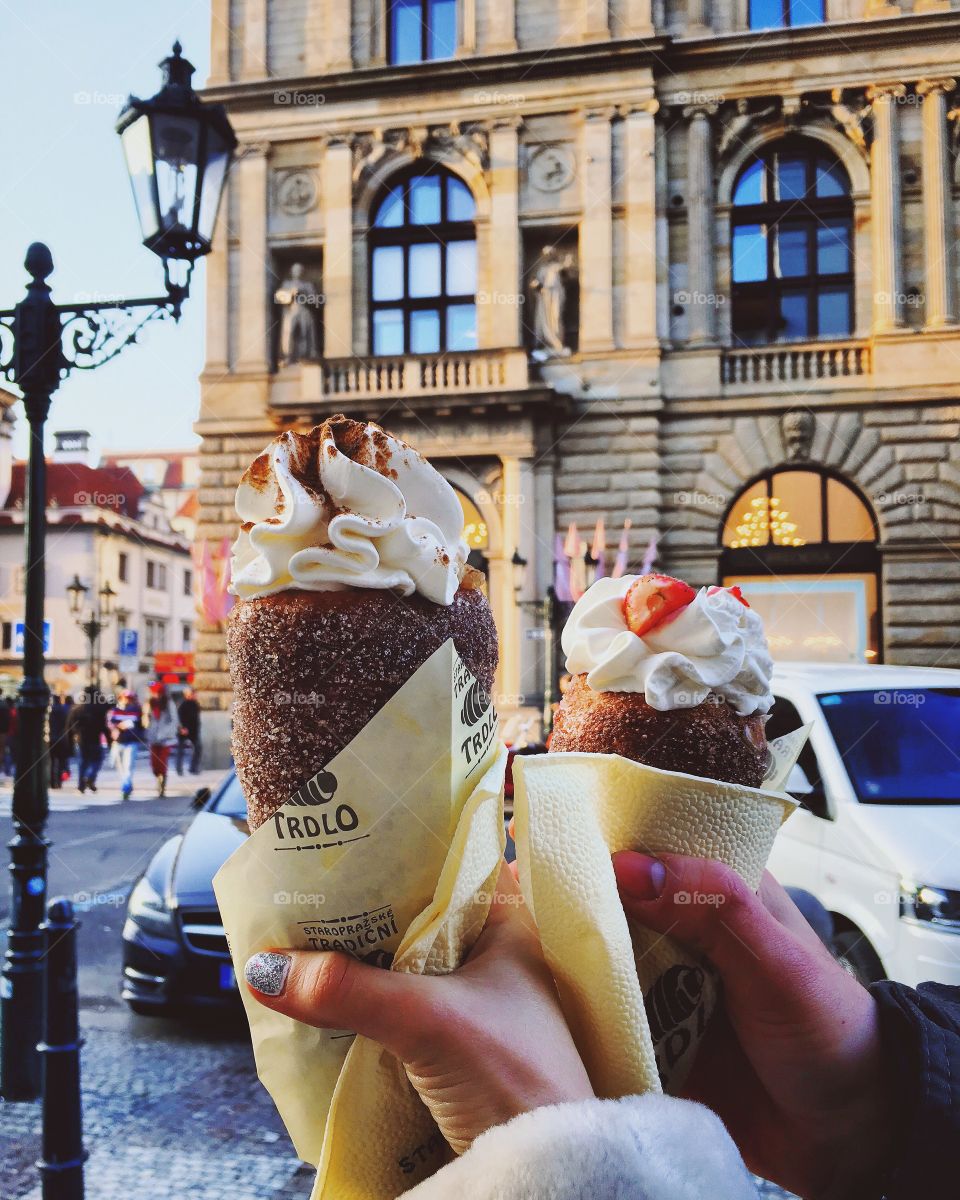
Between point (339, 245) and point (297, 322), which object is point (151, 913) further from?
point (339, 245)

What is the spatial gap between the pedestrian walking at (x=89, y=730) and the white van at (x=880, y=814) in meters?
11.8

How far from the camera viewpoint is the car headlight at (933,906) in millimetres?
3771

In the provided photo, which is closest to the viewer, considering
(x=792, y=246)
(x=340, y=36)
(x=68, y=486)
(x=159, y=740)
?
(x=792, y=246)

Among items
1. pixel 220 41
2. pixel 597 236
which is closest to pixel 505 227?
pixel 597 236

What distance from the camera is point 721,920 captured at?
1.34m

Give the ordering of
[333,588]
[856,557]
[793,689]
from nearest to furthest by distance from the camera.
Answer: [333,588] → [793,689] → [856,557]

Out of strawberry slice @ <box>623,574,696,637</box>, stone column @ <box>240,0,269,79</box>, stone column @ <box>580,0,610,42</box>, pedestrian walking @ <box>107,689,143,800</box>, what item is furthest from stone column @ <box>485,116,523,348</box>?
strawberry slice @ <box>623,574,696,637</box>

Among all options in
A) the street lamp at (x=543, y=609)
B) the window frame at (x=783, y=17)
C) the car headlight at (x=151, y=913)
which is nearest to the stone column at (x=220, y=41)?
the window frame at (x=783, y=17)

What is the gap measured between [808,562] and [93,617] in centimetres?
1981

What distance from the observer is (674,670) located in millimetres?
1590

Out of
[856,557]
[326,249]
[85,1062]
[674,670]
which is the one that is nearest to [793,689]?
[674,670]

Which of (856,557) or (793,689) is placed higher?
(856,557)

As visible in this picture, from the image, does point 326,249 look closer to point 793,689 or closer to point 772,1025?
point 793,689

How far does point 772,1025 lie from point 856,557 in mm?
15642
